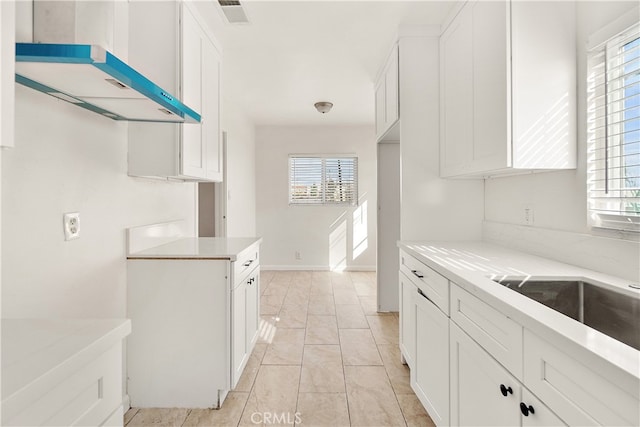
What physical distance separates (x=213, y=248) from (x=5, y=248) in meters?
1.06

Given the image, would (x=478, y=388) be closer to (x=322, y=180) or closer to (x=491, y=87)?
(x=491, y=87)

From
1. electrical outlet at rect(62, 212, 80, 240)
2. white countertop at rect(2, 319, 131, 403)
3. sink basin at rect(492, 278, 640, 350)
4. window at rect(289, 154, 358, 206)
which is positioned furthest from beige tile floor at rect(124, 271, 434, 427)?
window at rect(289, 154, 358, 206)

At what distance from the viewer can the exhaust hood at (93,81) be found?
97 cm

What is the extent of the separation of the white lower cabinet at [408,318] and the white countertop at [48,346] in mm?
1583

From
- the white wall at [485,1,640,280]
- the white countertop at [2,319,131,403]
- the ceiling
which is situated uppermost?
the ceiling

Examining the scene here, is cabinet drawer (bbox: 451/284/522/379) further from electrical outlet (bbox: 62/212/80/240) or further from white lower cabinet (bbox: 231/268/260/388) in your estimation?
electrical outlet (bbox: 62/212/80/240)

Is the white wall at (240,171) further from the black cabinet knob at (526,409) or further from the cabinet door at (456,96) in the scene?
the black cabinet knob at (526,409)

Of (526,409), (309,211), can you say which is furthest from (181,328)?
(309,211)

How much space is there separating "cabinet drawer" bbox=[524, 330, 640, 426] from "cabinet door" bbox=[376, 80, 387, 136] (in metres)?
2.37

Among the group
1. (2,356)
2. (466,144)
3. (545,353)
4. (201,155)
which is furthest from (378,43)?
(2,356)

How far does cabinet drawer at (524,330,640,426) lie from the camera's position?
635 millimetres

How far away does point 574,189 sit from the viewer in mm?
1596

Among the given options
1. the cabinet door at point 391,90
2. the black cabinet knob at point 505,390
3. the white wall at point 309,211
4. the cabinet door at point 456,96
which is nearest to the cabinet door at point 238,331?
the black cabinet knob at point 505,390

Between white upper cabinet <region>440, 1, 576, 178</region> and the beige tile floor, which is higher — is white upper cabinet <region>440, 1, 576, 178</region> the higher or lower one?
the higher one
